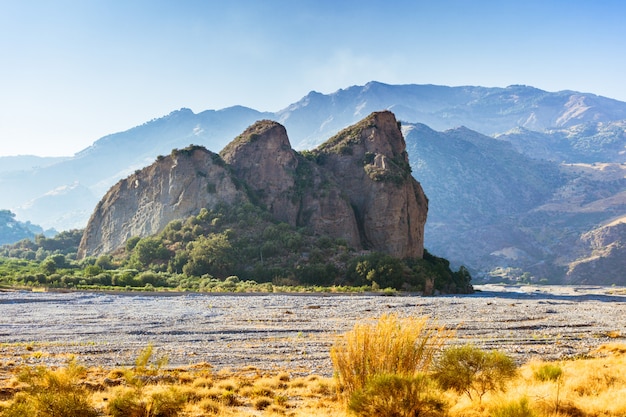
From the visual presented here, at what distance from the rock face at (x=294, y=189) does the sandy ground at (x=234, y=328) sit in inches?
1250

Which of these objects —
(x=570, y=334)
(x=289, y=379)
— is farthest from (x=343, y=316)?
→ (x=289, y=379)

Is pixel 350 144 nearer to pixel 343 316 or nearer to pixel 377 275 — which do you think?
pixel 377 275

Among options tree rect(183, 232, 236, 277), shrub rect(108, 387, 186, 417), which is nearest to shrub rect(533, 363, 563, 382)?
shrub rect(108, 387, 186, 417)

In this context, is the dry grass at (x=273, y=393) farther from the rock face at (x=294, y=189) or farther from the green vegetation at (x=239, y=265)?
the rock face at (x=294, y=189)

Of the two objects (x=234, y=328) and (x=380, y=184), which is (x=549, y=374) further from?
(x=380, y=184)

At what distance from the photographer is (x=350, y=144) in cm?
8419

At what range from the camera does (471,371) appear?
11.7 metres

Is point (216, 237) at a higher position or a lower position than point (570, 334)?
higher

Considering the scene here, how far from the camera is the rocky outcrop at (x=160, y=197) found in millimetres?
76250

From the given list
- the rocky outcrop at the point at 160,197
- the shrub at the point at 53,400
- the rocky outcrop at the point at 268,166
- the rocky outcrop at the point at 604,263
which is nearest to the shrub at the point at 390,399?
the shrub at the point at 53,400

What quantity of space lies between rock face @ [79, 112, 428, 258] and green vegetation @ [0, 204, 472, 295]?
4469 mm

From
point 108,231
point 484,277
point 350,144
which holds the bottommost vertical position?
point 484,277

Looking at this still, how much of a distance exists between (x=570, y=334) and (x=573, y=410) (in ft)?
54.4

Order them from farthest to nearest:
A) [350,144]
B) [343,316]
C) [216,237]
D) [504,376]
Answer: [350,144] → [216,237] → [343,316] → [504,376]
